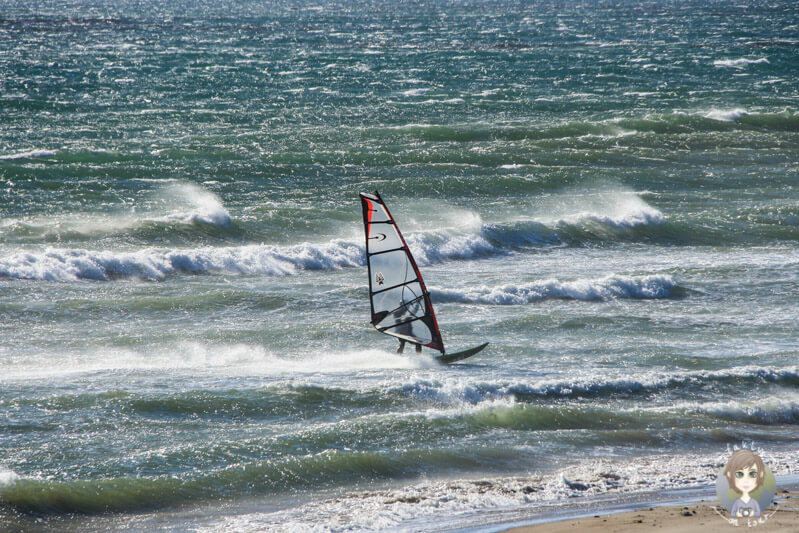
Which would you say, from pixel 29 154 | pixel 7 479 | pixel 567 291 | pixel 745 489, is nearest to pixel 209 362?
pixel 7 479

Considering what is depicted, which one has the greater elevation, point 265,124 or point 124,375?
point 265,124

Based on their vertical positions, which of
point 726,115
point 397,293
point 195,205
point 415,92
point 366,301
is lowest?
point 366,301

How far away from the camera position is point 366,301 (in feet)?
56.7

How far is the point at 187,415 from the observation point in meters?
11.8

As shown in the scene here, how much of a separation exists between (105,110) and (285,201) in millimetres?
15819

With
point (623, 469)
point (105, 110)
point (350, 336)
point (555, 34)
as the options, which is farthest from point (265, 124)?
point (555, 34)

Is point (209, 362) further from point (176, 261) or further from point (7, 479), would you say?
point (176, 261)

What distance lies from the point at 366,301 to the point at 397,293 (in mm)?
3614

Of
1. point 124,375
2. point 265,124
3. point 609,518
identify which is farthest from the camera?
point 265,124

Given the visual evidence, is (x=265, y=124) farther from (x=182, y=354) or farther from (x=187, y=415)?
(x=187, y=415)

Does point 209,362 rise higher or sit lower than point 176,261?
lower

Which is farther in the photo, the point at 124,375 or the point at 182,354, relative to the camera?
the point at 182,354

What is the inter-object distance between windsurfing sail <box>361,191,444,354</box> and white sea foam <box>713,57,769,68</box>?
144 feet

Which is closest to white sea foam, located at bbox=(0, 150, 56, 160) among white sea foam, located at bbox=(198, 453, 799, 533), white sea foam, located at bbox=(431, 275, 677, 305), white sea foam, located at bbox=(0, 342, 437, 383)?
white sea foam, located at bbox=(0, 342, 437, 383)
